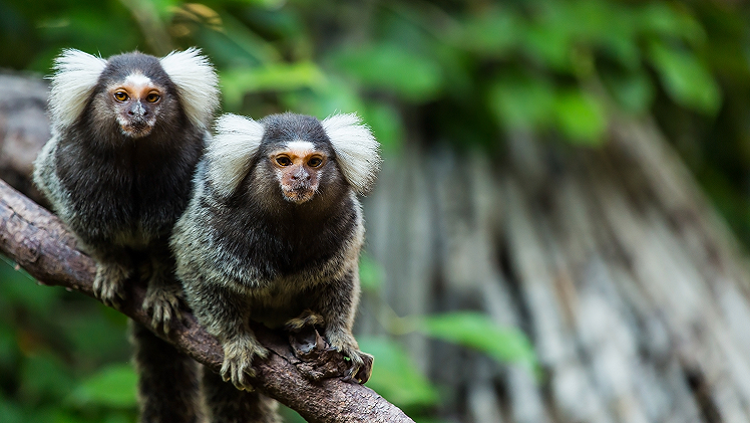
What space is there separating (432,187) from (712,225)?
197 centimetres

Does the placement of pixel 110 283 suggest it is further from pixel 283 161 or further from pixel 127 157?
pixel 283 161

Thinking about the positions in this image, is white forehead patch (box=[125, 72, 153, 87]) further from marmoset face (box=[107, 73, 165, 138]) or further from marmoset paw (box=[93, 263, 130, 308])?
marmoset paw (box=[93, 263, 130, 308])

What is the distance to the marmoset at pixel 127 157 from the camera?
1.98 metres

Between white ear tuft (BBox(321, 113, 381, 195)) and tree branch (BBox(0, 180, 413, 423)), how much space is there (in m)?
0.50

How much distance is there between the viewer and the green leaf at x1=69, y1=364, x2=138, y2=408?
9.46ft

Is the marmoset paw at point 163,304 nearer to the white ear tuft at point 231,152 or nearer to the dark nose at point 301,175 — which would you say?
the white ear tuft at point 231,152

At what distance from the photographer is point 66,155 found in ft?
6.79

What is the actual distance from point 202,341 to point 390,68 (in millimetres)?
2450

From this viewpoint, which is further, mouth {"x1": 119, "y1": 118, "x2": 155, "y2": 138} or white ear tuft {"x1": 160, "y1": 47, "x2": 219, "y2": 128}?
white ear tuft {"x1": 160, "y1": 47, "x2": 219, "y2": 128}

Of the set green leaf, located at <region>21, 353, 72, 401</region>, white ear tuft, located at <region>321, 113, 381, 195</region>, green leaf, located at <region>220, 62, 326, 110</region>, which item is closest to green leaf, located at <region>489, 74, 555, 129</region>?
green leaf, located at <region>220, 62, 326, 110</region>

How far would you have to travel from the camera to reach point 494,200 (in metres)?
4.73

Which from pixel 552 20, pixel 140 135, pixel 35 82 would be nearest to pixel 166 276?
pixel 140 135

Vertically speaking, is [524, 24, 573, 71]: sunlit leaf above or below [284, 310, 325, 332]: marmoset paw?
above

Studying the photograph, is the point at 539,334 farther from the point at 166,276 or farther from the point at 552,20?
the point at 166,276
